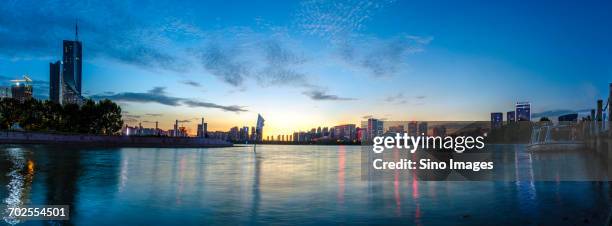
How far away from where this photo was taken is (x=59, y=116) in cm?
11250

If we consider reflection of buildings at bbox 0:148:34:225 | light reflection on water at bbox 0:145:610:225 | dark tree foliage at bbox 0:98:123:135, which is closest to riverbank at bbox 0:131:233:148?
dark tree foliage at bbox 0:98:123:135

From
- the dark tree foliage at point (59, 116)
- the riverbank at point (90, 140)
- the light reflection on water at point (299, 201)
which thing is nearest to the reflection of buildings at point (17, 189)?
the light reflection on water at point (299, 201)

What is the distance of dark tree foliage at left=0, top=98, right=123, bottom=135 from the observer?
104688 mm

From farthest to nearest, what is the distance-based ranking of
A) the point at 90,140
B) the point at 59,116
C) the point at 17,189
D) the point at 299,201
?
the point at 59,116 → the point at 90,140 → the point at 17,189 → the point at 299,201

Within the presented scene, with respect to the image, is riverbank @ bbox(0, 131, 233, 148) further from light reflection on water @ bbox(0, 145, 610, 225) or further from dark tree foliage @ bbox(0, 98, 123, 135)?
light reflection on water @ bbox(0, 145, 610, 225)

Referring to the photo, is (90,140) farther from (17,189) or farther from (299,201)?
(299,201)

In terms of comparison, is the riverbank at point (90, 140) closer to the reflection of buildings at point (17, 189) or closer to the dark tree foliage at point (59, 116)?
the dark tree foliage at point (59, 116)

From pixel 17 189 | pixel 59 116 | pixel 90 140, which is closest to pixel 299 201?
pixel 17 189

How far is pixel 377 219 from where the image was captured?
40.7 feet

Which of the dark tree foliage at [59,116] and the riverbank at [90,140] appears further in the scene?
the dark tree foliage at [59,116]

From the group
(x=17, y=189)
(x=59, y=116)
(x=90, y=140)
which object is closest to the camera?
(x=17, y=189)

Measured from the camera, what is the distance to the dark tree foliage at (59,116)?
105 m

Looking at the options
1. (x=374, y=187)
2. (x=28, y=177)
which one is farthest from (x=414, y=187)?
(x=28, y=177)

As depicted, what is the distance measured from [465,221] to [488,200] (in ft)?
17.0
